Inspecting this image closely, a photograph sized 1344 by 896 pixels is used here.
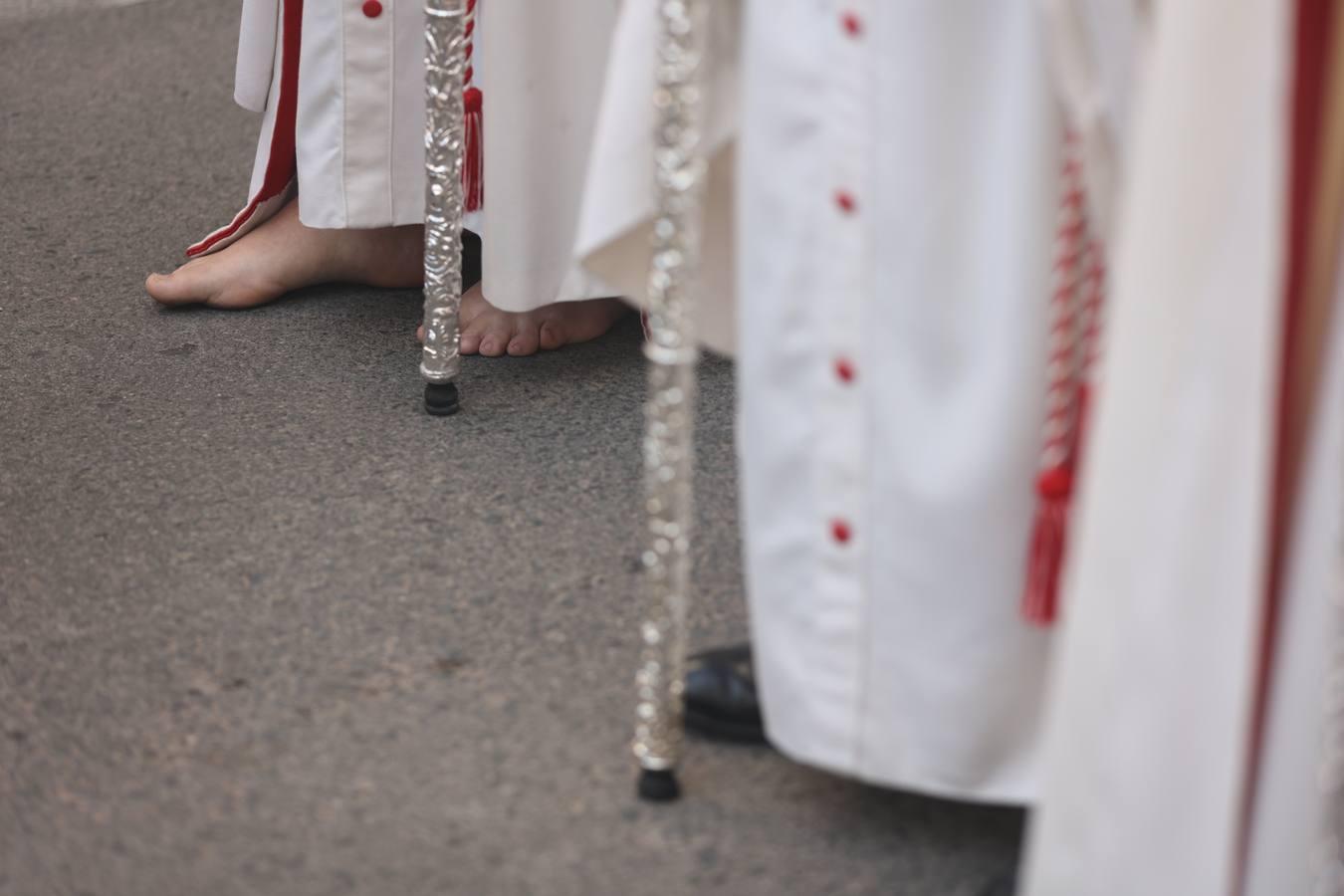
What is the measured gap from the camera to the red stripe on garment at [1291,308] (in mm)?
837

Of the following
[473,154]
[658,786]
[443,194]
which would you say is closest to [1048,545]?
[658,786]

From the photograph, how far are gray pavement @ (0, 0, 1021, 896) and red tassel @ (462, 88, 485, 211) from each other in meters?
0.19

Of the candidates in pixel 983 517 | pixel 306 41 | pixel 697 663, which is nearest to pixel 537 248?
pixel 306 41

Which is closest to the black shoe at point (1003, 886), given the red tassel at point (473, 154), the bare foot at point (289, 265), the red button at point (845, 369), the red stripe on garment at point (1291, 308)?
the red stripe on garment at point (1291, 308)

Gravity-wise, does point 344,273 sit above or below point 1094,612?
below

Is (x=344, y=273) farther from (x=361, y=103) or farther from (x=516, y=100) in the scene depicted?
(x=516, y=100)

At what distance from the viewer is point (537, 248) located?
5.82 ft

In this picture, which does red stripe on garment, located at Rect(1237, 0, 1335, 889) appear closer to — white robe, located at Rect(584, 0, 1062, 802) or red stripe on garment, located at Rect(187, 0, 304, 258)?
white robe, located at Rect(584, 0, 1062, 802)

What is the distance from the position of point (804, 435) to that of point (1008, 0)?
282 mm

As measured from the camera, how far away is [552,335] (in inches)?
75.7

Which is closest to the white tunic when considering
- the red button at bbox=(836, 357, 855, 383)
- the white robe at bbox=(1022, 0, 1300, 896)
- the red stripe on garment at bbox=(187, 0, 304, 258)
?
the red button at bbox=(836, 357, 855, 383)

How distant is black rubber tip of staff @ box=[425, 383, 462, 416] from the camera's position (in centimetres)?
175

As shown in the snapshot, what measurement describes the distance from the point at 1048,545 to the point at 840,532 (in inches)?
5.5

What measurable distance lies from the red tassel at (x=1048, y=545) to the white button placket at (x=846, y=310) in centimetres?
11
